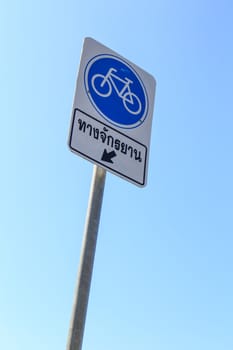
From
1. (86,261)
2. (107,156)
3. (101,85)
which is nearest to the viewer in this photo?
(86,261)

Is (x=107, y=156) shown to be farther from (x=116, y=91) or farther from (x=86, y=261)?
(x=86, y=261)

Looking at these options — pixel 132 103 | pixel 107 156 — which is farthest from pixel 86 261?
pixel 132 103

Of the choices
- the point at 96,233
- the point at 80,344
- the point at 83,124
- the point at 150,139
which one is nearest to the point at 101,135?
the point at 83,124

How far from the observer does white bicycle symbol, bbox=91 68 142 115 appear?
2.42 m

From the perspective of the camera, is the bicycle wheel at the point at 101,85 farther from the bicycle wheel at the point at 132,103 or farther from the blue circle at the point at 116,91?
the bicycle wheel at the point at 132,103

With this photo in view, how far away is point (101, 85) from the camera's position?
7.97ft

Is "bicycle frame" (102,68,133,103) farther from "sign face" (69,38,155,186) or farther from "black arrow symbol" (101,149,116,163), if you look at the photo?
"black arrow symbol" (101,149,116,163)

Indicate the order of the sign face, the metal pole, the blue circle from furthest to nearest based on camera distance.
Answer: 1. the blue circle
2. the sign face
3. the metal pole

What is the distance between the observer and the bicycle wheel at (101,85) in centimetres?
241

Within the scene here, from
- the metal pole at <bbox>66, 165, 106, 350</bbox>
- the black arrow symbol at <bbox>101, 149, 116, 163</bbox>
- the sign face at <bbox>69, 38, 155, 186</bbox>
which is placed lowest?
the metal pole at <bbox>66, 165, 106, 350</bbox>

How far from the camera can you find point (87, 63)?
96.8 inches

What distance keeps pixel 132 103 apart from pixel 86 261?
967 millimetres

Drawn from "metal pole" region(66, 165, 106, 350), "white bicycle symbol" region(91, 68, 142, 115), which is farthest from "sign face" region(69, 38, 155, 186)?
"metal pole" region(66, 165, 106, 350)

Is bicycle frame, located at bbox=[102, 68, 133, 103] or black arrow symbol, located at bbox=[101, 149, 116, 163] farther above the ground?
bicycle frame, located at bbox=[102, 68, 133, 103]
